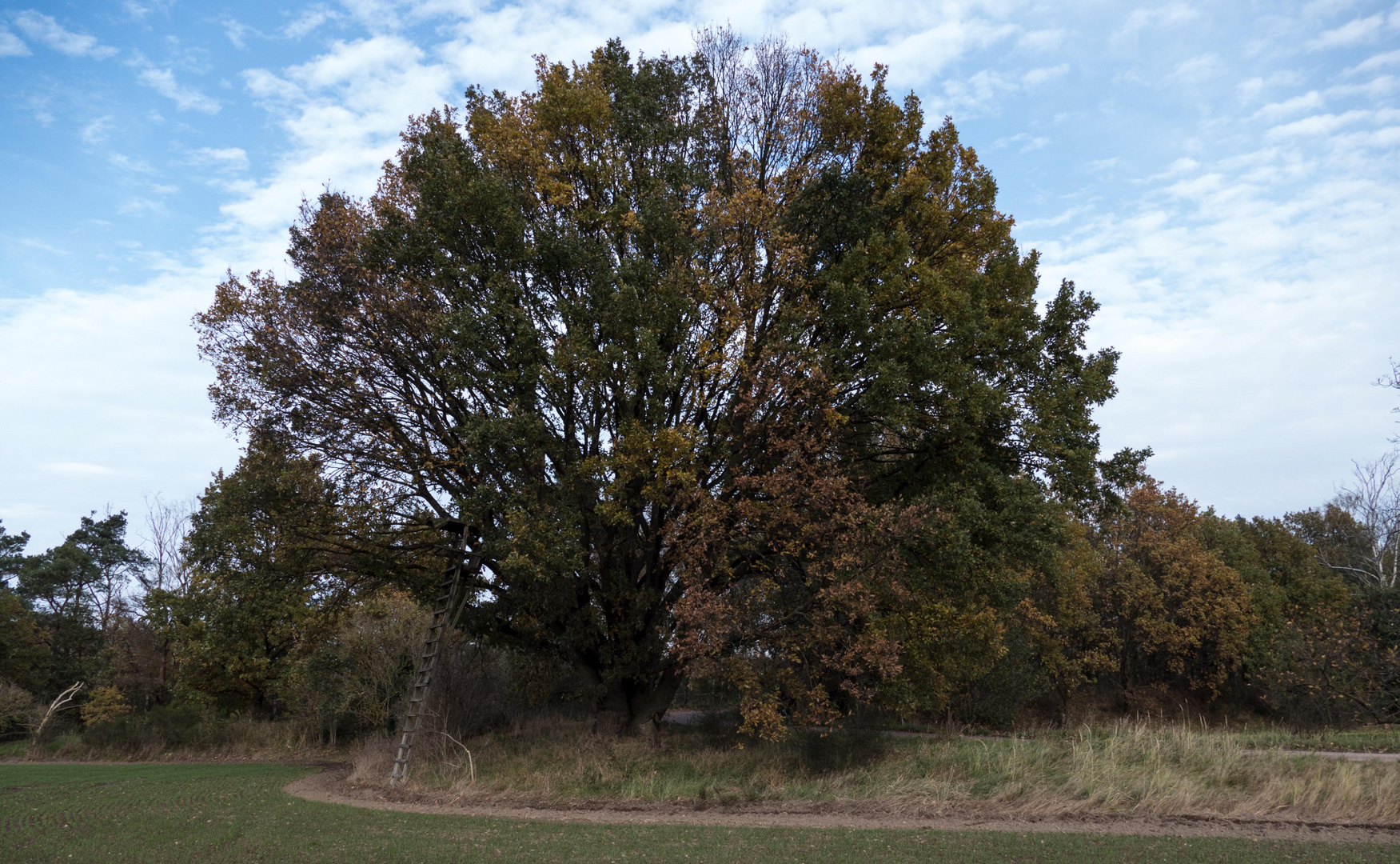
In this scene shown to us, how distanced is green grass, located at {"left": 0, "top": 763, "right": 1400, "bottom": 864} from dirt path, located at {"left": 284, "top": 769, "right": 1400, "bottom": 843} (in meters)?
0.58

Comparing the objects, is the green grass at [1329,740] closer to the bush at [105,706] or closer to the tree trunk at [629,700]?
the tree trunk at [629,700]

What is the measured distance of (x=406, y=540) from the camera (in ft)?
56.2

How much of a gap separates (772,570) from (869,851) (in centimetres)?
630

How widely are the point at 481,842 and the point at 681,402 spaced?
29.0 ft

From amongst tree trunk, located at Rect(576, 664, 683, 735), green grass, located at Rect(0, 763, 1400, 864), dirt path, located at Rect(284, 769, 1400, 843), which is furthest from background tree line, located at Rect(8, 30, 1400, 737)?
green grass, located at Rect(0, 763, 1400, 864)

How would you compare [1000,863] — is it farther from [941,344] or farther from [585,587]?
[585,587]

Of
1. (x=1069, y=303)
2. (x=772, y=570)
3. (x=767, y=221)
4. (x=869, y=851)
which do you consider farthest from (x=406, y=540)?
(x=1069, y=303)

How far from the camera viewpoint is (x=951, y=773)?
1337 centimetres

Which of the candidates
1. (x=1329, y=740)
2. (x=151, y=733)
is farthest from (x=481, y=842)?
(x=151, y=733)

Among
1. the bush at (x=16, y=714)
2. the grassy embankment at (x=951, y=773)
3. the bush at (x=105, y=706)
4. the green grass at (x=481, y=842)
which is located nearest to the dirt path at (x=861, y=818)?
the grassy embankment at (x=951, y=773)

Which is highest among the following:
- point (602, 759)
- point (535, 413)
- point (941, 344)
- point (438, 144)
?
point (438, 144)

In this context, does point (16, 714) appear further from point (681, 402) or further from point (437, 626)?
point (681, 402)

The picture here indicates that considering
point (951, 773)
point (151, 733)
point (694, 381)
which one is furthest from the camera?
point (151, 733)

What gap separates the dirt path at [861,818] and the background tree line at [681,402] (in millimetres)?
1776
